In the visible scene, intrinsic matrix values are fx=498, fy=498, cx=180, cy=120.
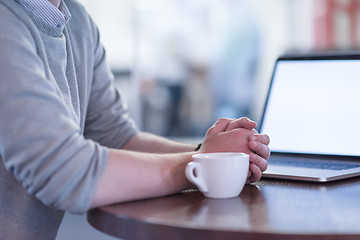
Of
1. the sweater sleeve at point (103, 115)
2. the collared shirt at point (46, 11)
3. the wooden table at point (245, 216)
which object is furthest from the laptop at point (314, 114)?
the collared shirt at point (46, 11)

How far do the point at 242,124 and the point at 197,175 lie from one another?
0.20 meters

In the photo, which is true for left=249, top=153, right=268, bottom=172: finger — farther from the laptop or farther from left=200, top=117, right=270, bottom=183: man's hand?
the laptop

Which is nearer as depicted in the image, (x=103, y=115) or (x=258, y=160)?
(x=258, y=160)

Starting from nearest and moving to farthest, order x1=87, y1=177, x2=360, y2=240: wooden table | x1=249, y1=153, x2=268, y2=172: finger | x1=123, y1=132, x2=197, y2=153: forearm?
x1=87, y1=177, x2=360, y2=240: wooden table → x1=249, y1=153, x2=268, y2=172: finger → x1=123, y1=132, x2=197, y2=153: forearm

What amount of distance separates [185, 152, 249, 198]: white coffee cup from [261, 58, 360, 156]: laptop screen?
0.40 m

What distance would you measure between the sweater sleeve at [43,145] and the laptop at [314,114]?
420 mm

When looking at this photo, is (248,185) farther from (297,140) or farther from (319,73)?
(319,73)

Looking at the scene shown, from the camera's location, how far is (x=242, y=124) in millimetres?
993

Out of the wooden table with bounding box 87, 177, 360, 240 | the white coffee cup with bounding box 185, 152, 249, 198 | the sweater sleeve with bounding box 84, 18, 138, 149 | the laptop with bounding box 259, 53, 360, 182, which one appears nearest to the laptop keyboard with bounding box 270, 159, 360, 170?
the laptop with bounding box 259, 53, 360, 182

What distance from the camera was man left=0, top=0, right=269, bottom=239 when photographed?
78 cm

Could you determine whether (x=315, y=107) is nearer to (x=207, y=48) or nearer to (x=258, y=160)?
(x=258, y=160)

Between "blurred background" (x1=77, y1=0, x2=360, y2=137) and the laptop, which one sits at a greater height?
the laptop

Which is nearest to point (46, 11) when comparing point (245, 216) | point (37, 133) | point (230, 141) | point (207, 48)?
point (37, 133)

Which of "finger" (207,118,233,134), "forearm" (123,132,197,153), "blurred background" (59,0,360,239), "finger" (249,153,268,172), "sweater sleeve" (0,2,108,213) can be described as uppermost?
"sweater sleeve" (0,2,108,213)
